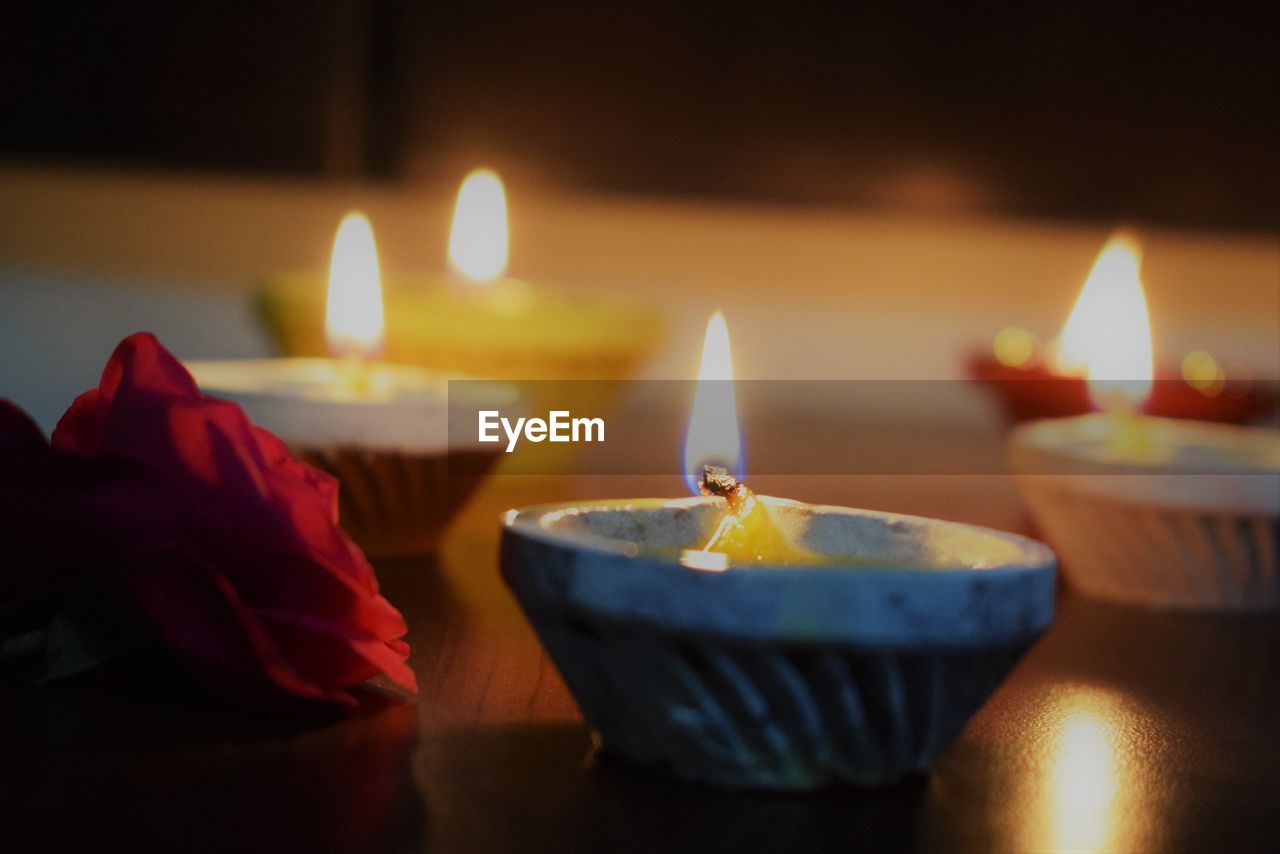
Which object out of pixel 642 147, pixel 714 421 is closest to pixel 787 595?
pixel 714 421

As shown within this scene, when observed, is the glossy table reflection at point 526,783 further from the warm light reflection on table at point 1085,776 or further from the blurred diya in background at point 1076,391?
the blurred diya in background at point 1076,391

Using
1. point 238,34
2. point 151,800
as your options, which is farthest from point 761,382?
point 151,800

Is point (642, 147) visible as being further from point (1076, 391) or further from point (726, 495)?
point (726, 495)

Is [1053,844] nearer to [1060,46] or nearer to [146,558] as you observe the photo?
[146,558]

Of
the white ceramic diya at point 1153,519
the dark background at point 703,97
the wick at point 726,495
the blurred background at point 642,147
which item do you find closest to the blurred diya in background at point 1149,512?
the white ceramic diya at point 1153,519

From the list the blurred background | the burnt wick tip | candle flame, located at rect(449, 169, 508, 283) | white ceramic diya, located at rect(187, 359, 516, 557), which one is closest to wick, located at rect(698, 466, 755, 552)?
the burnt wick tip
